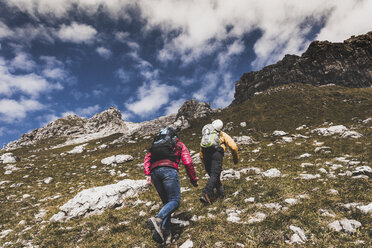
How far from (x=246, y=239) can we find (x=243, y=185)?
15.9ft

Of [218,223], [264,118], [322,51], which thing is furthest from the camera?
[322,51]

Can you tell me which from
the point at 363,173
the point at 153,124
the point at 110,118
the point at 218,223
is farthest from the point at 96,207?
the point at 110,118

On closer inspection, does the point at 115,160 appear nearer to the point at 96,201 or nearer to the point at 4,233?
the point at 96,201

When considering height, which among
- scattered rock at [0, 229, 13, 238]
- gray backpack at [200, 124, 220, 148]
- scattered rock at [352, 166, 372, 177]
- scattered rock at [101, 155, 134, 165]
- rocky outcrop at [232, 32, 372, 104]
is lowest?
scattered rock at [352, 166, 372, 177]

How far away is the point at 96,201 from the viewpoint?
10.1 meters

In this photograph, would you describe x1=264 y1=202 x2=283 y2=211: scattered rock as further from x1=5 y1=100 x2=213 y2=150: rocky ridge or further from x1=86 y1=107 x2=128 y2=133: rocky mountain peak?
x1=86 y1=107 x2=128 y2=133: rocky mountain peak

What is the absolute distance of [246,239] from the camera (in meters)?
5.03

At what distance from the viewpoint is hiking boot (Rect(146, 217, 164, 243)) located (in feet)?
16.1

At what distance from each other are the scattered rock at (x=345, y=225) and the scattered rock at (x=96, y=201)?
378 inches

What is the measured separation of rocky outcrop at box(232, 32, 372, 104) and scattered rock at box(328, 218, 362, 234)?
12256cm

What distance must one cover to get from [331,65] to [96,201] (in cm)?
13859

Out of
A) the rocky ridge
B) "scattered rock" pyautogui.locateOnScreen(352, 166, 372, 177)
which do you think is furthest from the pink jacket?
the rocky ridge

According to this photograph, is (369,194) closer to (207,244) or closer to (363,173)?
(363,173)

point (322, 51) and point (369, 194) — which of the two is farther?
point (322, 51)
